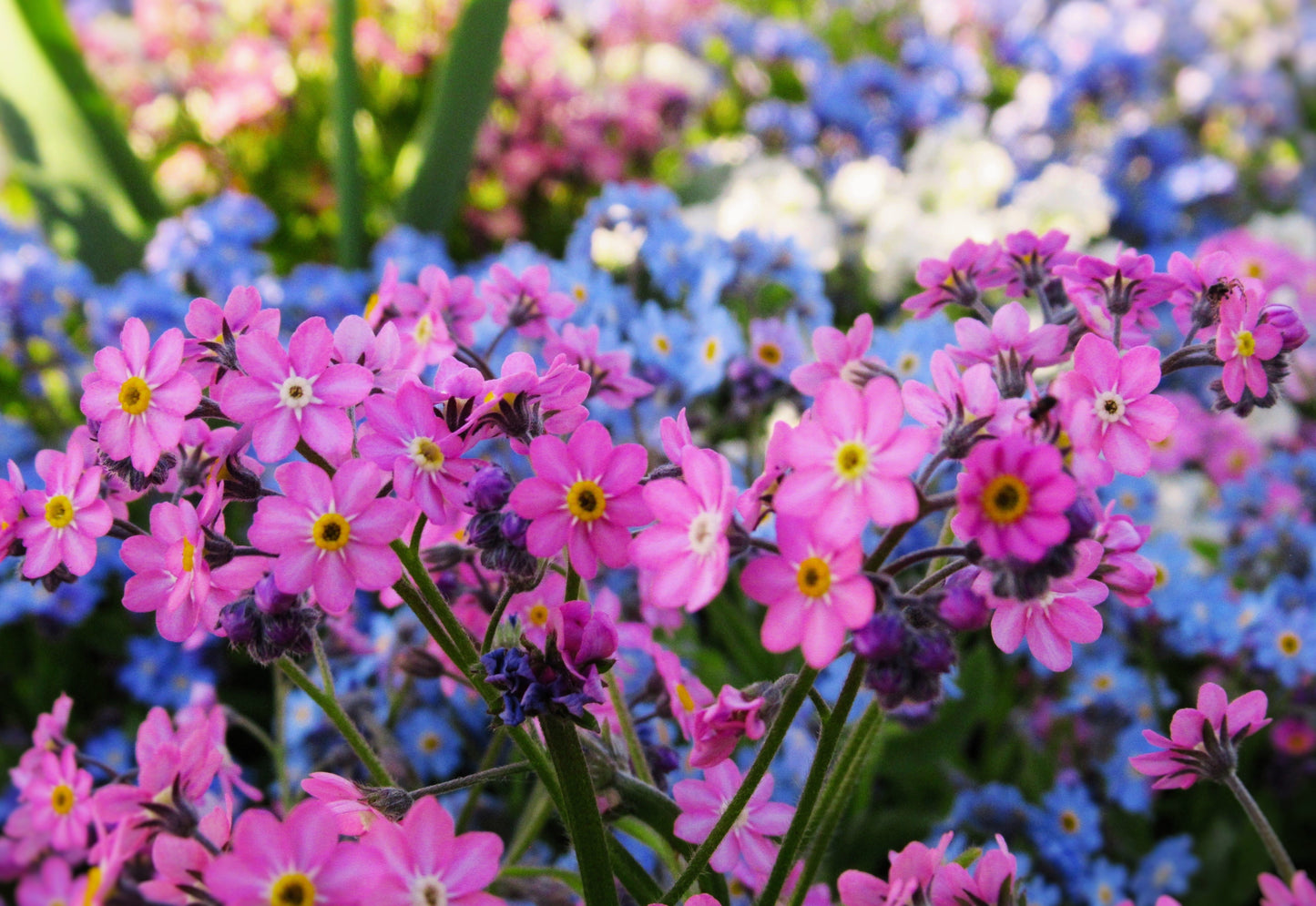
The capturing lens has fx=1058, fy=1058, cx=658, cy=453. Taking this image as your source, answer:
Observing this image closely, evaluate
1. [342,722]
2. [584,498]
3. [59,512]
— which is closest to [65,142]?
[59,512]

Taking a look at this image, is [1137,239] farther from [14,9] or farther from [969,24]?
[14,9]

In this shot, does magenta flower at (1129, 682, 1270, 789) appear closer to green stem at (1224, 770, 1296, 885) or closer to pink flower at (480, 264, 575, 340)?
green stem at (1224, 770, 1296, 885)

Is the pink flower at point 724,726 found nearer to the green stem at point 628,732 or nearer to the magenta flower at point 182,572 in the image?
the green stem at point 628,732

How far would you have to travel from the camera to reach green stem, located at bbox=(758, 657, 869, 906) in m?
0.58

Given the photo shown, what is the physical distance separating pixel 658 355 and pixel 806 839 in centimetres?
69

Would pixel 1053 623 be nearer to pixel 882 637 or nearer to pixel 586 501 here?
pixel 882 637

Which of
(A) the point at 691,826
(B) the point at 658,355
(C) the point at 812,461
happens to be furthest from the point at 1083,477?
(B) the point at 658,355

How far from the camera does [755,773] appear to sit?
0.60 m

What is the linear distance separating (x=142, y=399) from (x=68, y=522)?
0.11 meters

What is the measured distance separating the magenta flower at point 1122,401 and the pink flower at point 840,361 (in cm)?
15

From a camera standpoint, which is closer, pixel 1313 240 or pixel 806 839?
pixel 806 839

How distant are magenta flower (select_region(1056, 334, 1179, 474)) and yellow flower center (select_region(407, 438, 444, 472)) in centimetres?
36

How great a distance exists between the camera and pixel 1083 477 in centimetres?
54

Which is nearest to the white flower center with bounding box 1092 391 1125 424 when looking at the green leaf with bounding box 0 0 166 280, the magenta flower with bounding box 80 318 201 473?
the magenta flower with bounding box 80 318 201 473
